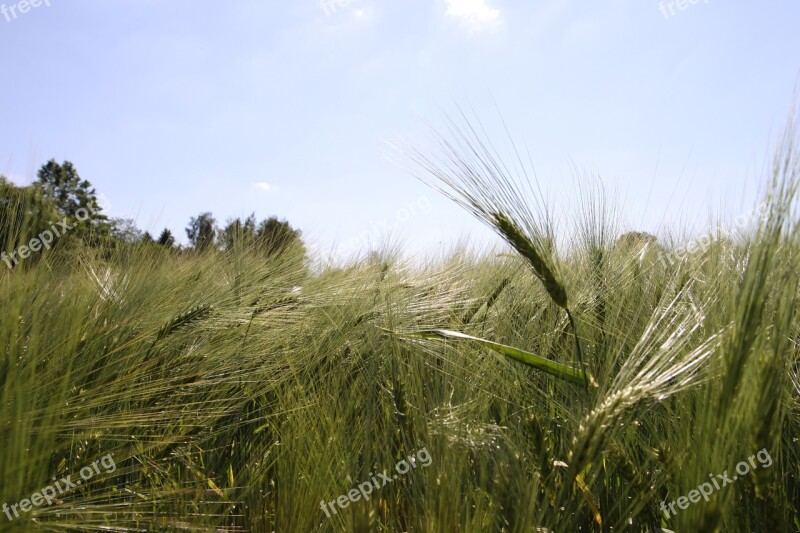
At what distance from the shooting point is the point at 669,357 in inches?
39.6

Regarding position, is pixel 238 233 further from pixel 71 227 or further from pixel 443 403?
pixel 443 403

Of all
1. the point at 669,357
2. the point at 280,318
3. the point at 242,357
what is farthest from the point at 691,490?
the point at 280,318

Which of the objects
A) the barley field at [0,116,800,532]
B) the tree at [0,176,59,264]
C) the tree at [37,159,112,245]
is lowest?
the barley field at [0,116,800,532]

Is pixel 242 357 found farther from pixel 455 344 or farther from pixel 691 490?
pixel 691 490

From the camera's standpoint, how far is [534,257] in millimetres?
1200

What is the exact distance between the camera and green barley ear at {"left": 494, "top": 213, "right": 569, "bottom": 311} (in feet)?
3.80

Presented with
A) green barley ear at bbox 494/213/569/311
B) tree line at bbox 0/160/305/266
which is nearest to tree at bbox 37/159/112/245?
tree line at bbox 0/160/305/266

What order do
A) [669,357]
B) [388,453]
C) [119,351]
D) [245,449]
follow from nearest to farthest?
[669,357] → [388,453] → [119,351] → [245,449]

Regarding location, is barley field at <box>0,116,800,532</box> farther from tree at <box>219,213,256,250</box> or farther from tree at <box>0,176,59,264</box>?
tree at <box>219,213,256,250</box>

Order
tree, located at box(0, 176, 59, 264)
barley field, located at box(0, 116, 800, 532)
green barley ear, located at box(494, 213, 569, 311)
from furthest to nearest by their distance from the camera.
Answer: tree, located at box(0, 176, 59, 264) → green barley ear, located at box(494, 213, 569, 311) → barley field, located at box(0, 116, 800, 532)

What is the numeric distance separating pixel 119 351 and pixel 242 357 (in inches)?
15.1

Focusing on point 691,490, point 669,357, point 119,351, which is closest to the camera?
point 691,490

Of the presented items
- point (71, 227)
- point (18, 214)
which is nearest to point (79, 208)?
point (71, 227)

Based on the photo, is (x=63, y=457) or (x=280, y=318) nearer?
(x=63, y=457)
